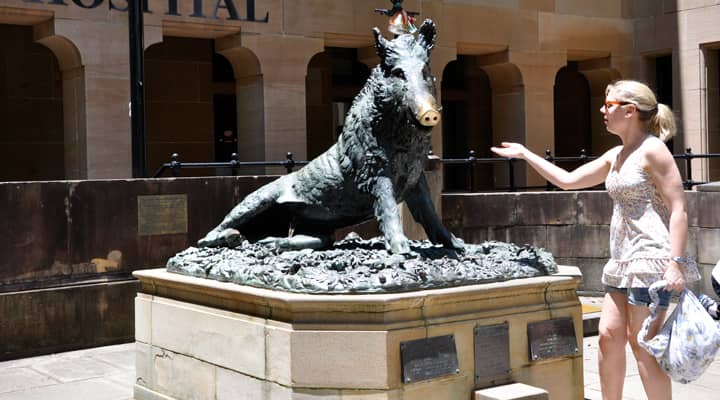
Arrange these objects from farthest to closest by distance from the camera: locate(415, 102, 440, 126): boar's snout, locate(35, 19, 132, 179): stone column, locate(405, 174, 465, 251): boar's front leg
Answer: locate(35, 19, 132, 179): stone column < locate(405, 174, 465, 251): boar's front leg < locate(415, 102, 440, 126): boar's snout

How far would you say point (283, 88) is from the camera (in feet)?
53.7

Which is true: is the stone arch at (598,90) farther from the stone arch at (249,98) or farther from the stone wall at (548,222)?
the stone arch at (249,98)

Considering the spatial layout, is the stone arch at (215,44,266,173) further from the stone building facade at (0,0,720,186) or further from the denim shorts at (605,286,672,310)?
the denim shorts at (605,286,672,310)

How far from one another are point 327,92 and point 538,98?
180 inches

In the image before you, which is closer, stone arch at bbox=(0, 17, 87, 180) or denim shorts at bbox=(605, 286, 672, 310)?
denim shorts at bbox=(605, 286, 672, 310)

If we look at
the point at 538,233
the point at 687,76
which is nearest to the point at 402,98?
the point at 538,233

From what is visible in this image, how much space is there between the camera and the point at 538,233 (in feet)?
46.6

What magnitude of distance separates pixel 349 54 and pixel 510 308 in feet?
52.7

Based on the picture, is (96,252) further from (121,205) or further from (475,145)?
(475,145)

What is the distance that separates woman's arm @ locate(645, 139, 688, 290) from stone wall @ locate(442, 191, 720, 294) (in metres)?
8.33

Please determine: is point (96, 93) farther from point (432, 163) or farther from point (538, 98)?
point (538, 98)

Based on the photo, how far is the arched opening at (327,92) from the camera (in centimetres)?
2067

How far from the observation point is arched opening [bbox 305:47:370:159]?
20.7m

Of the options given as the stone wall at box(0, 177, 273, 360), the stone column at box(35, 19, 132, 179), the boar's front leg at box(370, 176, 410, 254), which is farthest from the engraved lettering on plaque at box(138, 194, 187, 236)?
the boar's front leg at box(370, 176, 410, 254)
